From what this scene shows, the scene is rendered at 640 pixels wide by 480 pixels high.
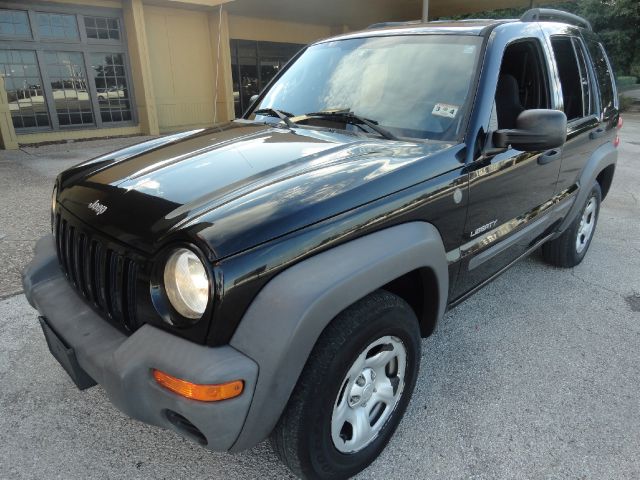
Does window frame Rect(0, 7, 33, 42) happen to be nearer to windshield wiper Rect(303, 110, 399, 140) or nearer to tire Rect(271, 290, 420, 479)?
windshield wiper Rect(303, 110, 399, 140)

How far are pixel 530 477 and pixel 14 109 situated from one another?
12113 mm

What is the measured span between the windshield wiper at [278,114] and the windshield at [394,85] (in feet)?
0.06

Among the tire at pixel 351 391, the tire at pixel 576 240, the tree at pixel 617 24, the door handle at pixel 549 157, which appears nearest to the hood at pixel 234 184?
the tire at pixel 351 391

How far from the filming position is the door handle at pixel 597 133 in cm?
361

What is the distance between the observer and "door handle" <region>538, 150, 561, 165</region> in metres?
2.86

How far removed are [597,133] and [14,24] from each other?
38.0ft

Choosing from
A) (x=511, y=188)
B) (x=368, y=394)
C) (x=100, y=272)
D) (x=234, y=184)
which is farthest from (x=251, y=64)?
(x=368, y=394)

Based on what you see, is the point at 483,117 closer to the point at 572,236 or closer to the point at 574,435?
the point at 574,435

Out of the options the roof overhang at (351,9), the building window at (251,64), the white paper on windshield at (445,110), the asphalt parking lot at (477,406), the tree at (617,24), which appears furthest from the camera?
the tree at (617,24)

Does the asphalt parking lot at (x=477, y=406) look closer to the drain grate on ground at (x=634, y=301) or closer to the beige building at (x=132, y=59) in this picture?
the drain grate on ground at (x=634, y=301)

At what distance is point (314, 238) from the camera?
5.37 ft

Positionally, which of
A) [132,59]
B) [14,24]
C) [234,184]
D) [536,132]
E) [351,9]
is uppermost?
[351,9]

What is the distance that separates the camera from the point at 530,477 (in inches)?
78.8

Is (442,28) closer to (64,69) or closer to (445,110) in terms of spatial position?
(445,110)
